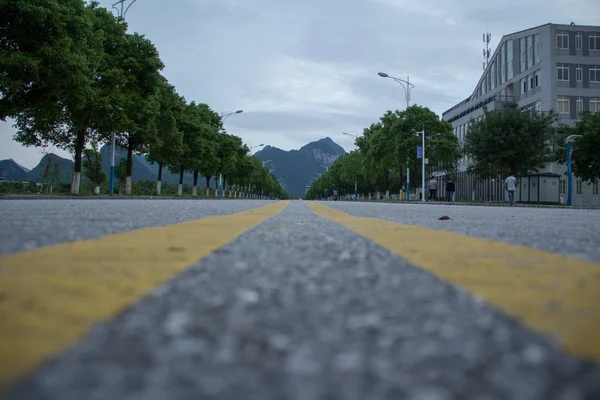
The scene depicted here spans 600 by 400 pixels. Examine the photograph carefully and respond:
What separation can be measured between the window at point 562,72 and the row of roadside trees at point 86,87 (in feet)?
120

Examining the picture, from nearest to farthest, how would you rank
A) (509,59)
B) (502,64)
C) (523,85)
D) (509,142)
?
(509,142) < (523,85) < (509,59) < (502,64)

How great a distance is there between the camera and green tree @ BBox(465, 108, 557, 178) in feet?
120

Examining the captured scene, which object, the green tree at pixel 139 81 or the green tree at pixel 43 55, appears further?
the green tree at pixel 139 81

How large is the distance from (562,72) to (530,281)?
56.3 meters

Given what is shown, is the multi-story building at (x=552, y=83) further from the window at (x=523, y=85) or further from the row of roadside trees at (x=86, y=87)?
the row of roadside trees at (x=86, y=87)

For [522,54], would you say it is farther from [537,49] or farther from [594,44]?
[594,44]

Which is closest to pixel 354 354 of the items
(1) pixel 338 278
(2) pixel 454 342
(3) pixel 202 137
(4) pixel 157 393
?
(2) pixel 454 342

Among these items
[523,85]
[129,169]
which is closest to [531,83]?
[523,85]

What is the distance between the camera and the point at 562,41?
169 ft

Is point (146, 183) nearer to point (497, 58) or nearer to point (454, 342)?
point (497, 58)

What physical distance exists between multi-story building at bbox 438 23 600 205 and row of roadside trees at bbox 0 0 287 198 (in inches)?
1185

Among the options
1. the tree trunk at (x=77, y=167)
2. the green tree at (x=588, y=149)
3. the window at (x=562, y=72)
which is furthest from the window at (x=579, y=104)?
the tree trunk at (x=77, y=167)

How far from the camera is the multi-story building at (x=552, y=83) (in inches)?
1866

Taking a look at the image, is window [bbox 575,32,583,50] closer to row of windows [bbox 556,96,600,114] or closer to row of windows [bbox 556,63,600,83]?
row of windows [bbox 556,63,600,83]
